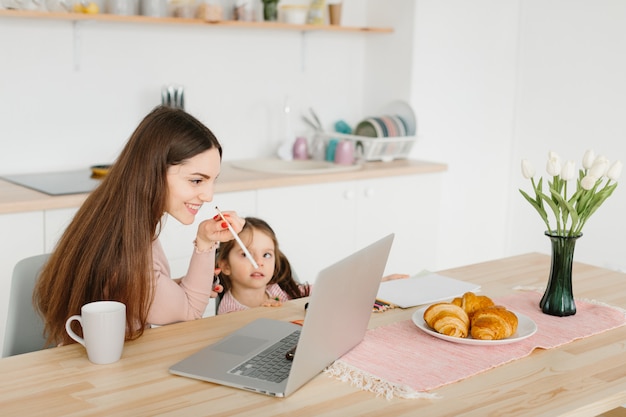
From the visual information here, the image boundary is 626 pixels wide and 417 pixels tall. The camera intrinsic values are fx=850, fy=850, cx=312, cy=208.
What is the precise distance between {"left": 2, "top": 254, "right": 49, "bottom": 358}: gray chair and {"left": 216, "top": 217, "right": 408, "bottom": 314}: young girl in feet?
1.79

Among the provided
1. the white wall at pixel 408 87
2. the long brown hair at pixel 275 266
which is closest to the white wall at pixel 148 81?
the white wall at pixel 408 87

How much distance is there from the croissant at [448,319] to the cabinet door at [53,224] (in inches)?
59.0

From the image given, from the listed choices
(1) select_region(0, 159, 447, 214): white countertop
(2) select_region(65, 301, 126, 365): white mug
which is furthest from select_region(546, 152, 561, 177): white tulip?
(1) select_region(0, 159, 447, 214): white countertop

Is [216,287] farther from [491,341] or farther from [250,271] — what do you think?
[491,341]

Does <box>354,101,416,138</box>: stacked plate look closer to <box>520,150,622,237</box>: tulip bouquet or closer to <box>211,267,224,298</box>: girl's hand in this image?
<box>211,267,224,298</box>: girl's hand

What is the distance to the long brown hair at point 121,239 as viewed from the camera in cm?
169

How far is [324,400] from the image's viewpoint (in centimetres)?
141

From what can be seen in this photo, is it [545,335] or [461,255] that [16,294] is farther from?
[461,255]

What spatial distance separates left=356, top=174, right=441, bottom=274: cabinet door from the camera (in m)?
3.69

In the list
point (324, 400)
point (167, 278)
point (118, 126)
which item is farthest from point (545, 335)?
point (118, 126)

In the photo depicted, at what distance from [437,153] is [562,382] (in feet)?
9.23

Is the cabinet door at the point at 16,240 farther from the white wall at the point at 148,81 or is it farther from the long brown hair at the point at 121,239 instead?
the long brown hair at the point at 121,239

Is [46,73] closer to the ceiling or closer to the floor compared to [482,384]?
closer to the ceiling

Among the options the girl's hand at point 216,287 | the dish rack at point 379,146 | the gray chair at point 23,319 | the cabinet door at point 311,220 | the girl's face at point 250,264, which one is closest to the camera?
the gray chair at point 23,319
